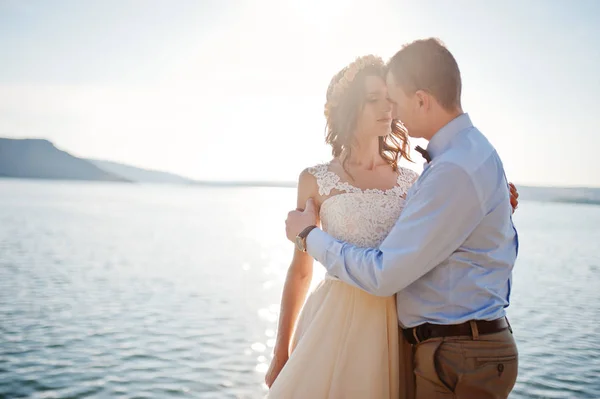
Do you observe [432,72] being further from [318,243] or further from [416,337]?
[416,337]

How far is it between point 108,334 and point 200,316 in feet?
7.28

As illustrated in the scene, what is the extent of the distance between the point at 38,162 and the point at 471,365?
686 ft

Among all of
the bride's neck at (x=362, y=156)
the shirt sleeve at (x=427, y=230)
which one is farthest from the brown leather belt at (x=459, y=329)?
the bride's neck at (x=362, y=156)

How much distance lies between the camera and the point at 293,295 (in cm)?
306

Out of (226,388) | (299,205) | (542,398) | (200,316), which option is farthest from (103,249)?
(299,205)

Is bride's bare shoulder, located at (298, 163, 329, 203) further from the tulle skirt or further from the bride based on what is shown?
the tulle skirt

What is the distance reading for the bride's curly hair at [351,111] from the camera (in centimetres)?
306

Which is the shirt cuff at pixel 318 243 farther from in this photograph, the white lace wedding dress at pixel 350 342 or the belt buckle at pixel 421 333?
the belt buckle at pixel 421 333

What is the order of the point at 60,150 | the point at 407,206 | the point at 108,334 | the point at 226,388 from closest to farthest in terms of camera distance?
the point at 407,206 → the point at 226,388 → the point at 108,334 → the point at 60,150

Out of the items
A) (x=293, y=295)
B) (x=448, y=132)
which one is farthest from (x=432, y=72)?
(x=293, y=295)

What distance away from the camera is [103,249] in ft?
72.1

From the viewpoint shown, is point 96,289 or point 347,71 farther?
point 96,289

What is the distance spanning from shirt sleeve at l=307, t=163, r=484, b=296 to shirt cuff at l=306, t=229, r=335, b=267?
24 cm

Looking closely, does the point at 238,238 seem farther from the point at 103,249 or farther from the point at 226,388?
the point at 226,388
